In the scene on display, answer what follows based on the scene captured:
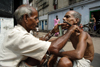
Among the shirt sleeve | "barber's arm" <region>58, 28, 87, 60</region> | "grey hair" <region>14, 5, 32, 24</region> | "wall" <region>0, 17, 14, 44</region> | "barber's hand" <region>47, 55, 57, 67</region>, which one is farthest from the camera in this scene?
"wall" <region>0, 17, 14, 44</region>

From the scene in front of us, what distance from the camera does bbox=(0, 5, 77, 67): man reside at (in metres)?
1.00

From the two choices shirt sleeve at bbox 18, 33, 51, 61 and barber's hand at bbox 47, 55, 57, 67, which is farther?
barber's hand at bbox 47, 55, 57, 67

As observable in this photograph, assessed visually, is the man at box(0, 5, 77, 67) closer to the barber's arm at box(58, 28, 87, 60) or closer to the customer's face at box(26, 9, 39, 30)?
the customer's face at box(26, 9, 39, 30)

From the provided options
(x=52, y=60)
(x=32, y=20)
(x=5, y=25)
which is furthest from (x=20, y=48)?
(x=5, y=25)

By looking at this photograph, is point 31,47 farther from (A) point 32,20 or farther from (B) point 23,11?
(B) point 23,11

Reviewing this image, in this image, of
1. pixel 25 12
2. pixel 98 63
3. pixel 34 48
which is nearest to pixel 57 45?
pixel 34 48

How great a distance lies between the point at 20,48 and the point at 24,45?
0.22 feet

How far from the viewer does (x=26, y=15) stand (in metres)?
1.17

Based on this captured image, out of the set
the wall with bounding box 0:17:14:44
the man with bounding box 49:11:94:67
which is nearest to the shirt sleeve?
the man with bounding box 49:11:94:67

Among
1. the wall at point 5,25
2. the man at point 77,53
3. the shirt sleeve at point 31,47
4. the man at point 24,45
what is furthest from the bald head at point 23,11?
the wall at point 5,25

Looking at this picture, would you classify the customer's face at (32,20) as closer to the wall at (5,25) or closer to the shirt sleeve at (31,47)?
the shirt sleeve at (31,47)

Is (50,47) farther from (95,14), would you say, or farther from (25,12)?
(95,14)

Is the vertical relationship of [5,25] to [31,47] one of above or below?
above

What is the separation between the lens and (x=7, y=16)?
2777 millimetres
